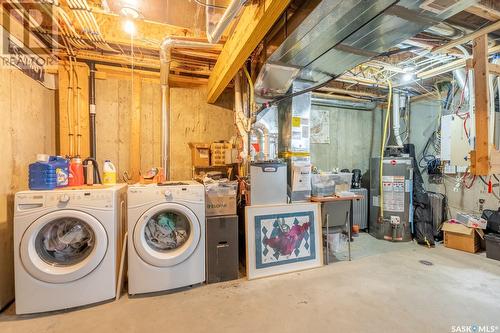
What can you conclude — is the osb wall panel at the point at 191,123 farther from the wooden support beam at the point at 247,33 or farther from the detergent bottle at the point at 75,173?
the detergent bottle at the point at 75,173

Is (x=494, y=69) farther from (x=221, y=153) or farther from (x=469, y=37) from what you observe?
(x=221, y=153)

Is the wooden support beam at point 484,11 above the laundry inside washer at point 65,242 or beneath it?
above

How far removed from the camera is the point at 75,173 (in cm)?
225

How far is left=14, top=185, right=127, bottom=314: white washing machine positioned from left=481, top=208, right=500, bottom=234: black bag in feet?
14.3

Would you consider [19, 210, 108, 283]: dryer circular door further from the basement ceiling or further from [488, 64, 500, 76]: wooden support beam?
[488, 64, 500, 76]: wooden support beam

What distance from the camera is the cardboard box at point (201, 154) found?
3209 mm

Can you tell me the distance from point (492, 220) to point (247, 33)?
3.73 meters

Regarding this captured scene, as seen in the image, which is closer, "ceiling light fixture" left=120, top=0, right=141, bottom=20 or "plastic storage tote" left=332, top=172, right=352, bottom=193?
"ceiling light fixture" left=120, top=0, right=141, bottom=20

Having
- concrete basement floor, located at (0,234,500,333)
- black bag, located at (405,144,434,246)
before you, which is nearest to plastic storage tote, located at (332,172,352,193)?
concrete basement floor, located at (0,234,500,333)

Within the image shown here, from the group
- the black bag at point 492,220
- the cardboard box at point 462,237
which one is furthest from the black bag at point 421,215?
the black bag at point 492,220

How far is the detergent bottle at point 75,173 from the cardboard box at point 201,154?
130 centimetres

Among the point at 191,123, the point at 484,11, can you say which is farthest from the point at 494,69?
the point at 191,123

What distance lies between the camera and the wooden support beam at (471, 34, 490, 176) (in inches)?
65.8

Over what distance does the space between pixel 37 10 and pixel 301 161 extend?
2.95 meters
